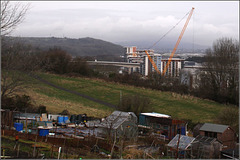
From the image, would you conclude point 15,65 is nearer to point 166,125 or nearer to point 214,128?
point 166,125

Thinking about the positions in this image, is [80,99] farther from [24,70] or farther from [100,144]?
[100,144]

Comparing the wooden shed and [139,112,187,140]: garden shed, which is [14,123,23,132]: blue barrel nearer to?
[139,112,187,140]: garden shed

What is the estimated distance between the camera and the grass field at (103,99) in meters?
21.8

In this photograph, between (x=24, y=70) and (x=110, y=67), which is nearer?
(x=24, y=70)

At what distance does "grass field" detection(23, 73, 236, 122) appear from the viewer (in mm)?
21844

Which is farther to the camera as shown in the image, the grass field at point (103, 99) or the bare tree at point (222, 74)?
the bare tree at point (222, 74)

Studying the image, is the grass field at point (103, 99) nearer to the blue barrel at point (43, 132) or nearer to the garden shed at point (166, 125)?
the garden shed at point (166, 125)

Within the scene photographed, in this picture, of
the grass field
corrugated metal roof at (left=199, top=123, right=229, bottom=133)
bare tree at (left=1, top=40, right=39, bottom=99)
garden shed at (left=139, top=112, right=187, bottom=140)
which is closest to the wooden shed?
corrugated metal roof at (left=199, top=123, right=229, bottom=133)

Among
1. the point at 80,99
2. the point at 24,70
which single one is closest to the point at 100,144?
the point at 24,70

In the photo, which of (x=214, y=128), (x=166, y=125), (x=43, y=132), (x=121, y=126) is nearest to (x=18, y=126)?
(x=43, y=132)

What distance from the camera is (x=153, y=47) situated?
7362 cm

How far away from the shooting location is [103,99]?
2769cm

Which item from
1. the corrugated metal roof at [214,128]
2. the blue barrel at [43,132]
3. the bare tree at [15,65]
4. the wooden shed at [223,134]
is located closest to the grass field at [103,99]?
the bare tree at [15,65]

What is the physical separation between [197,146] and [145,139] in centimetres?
218
